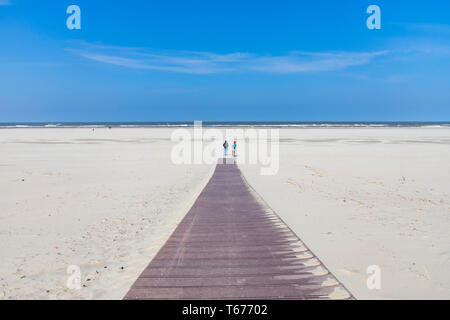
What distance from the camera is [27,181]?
16062mm

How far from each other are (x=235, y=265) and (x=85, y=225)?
5101 millimetres

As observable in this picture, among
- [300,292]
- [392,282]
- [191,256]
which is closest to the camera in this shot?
[300,292]

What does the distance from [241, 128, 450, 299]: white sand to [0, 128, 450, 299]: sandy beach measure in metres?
0.03

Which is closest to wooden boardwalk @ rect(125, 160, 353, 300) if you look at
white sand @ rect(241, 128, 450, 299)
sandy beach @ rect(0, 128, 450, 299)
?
sandy beach @ rect(0, 128, 450, 299)

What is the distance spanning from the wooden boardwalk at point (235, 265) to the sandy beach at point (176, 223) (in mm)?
336

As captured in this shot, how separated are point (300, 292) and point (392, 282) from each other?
168 cm

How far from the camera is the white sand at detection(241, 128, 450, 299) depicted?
18.6 feet

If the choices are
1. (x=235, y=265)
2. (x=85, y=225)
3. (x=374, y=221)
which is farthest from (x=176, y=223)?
(x=374, y=221)

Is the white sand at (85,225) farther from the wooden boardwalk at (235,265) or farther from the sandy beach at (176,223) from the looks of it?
the wooden boardwalk at (235,265)

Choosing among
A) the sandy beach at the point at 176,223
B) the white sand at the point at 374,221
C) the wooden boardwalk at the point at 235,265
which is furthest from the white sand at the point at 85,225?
the white sand at the point at 374,221

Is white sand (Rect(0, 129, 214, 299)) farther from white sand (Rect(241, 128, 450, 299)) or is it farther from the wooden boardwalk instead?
white sand (Rect(241, 128, 450, 299))

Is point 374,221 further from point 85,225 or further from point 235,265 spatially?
point 85,225
